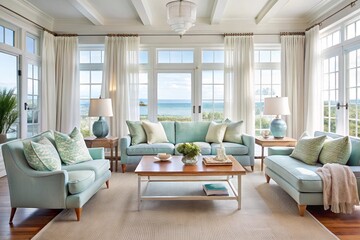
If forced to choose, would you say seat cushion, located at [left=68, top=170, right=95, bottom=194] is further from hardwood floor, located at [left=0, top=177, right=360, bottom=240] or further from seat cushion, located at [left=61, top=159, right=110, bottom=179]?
hardwood floor, located at [left=0, top=177, right=360, bottom=240]

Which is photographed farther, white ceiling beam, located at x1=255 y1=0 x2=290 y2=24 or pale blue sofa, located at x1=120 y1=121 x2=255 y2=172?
pale blue sofa, located at x1=120 y1=121 x2=255 y2=172

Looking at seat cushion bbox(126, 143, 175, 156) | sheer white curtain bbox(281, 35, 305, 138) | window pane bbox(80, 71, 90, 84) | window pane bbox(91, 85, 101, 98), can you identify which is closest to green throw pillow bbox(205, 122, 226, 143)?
seat cushion bbox(126, 143, 175, 156)

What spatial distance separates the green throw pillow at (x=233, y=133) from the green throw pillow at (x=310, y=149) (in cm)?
142

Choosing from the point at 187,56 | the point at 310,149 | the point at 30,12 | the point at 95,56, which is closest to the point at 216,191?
the point at 310,149

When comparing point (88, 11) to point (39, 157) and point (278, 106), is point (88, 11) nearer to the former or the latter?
point (39, 157)

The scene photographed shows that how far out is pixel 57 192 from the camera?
8.80ft

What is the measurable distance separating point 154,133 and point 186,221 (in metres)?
2.43

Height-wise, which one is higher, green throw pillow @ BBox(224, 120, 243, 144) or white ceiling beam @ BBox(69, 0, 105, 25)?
white ceiling beam @ BBox(69, 0, 105, 25)

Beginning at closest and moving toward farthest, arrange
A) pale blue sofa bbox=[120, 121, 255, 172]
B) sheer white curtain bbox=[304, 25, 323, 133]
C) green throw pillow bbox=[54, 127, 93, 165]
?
green throw pillow bbox=[54, 127, 93, 165] → pale blue sofa bbox=[120, 121, 255, 172] → sheer white curtain bbox=[304, 25, 323, 133]

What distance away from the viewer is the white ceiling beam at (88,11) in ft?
14.5

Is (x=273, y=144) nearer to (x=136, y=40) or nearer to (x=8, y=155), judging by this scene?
(x=136, y=40)

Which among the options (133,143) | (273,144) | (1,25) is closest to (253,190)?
(273,144)

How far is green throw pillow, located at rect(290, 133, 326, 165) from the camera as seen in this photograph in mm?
3387

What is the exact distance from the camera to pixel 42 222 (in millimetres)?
2713
